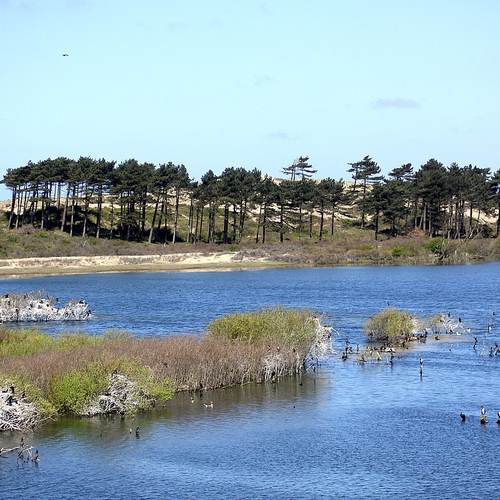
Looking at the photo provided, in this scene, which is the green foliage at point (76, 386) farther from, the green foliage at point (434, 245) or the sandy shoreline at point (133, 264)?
the green foliage at point (434, 245)

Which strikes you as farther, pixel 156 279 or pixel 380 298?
pixel 156 279

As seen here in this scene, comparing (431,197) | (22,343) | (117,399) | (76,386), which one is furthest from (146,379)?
(431,197)

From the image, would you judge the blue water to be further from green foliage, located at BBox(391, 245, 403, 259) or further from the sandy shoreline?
green foliage, located at BBox(391, 245, 403, 259)

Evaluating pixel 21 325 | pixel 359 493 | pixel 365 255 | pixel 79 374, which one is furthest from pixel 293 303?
pixel 365 255

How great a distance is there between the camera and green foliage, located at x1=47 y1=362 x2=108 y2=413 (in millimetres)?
33188

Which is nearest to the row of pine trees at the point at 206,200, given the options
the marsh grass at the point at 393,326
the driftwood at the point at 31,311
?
the driftwood at the point at 31,311

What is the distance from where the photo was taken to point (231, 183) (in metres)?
140

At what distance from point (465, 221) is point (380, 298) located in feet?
322

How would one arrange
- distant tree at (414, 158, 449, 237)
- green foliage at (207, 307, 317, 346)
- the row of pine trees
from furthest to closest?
distant tree at (414, 158, 449, 237) → the row of pine trees → green foliage at (207, 307, 317, 346)

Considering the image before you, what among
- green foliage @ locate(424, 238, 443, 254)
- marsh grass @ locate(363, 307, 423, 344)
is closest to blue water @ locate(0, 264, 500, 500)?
marsh grass @ locate(363, 307, 423, 344)

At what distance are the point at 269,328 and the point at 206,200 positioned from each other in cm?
9672

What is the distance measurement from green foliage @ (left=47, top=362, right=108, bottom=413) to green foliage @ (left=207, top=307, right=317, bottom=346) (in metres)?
10.1

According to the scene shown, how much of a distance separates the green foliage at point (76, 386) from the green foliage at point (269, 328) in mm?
10144

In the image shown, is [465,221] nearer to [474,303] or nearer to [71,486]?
[474,303]
